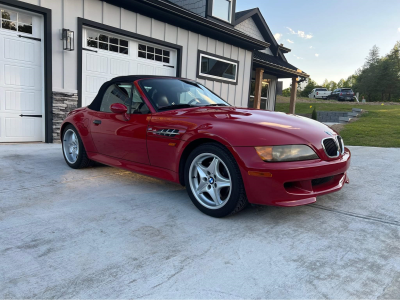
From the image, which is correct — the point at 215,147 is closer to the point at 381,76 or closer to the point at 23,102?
the point at 23,102

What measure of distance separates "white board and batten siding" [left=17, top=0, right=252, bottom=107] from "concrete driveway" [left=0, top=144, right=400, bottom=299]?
390 cm

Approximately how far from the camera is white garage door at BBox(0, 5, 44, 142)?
20.4ft

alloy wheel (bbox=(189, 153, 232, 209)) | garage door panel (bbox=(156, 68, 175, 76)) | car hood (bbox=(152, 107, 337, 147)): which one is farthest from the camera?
garage door panel (bbox=(156, 68, 175, 76))

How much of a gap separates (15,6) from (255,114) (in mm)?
5717

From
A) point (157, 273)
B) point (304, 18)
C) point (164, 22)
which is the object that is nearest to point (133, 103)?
point (157, 273)

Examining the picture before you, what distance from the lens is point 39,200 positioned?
10.2ft

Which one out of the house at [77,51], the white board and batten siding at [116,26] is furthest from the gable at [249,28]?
the house at [77,51]

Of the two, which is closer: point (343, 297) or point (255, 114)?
point (343, 297)

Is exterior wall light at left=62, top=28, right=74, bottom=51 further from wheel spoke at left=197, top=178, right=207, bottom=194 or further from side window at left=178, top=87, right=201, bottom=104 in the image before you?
wheel spoke at left=197, top=178, right=207, bottom=194

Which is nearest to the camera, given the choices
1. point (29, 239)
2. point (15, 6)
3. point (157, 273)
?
point (157, 273)

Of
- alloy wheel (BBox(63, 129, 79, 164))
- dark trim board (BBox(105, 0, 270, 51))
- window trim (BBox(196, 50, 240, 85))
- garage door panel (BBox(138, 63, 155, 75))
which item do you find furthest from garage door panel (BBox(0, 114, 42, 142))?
window trim (BBox(196, 50, 240, 85))

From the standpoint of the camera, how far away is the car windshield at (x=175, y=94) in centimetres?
350

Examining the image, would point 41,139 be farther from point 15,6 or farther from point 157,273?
point 157,273

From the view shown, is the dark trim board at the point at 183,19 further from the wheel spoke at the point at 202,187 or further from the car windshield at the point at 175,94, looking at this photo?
the wheel spoke at the point at 202,187
